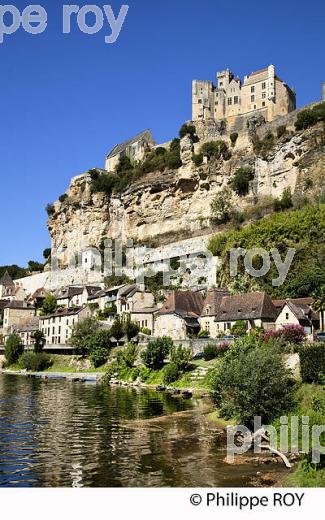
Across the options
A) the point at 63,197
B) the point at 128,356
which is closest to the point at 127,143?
the point at 63,197

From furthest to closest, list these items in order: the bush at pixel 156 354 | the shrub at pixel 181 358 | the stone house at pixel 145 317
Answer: the stone house at pixel 145 317 → the bush at pixel 156 354 → the shrub at pixel 181 358

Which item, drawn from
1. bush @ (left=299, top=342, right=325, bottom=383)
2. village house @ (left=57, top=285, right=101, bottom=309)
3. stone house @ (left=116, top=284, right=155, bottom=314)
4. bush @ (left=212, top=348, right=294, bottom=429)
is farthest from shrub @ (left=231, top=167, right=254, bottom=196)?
bush @ (left=212, top=348, right=294, bottom=429)

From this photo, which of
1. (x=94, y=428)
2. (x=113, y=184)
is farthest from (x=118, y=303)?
(x=94, y=428)

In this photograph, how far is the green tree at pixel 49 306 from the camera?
7350cm

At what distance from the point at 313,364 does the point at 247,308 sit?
19.8m

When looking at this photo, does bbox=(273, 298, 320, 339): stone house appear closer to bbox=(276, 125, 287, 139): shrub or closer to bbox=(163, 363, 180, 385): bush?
bbox=(163, 363, 180, 385): bush

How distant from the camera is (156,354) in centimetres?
4162

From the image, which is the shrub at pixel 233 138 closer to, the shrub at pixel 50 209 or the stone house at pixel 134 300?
the stone house at pixel 134 300

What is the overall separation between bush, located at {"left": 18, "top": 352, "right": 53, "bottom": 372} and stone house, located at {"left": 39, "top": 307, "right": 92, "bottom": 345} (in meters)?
5.67

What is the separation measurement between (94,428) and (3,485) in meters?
8.69

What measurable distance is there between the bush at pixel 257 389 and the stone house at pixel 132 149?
66962mm

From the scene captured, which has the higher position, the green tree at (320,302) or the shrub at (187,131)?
the shrub at (187,131)

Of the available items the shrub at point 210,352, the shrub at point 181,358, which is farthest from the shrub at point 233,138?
the shrub at point 181,358
